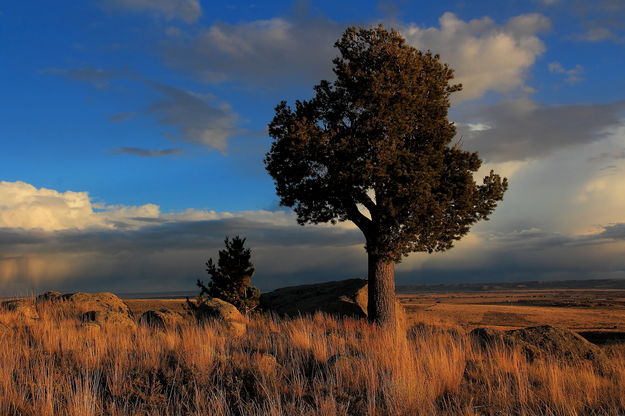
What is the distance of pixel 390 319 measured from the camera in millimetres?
20094

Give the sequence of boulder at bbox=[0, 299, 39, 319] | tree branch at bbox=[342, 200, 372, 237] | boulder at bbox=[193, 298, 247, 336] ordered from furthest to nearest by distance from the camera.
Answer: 1. tree branch at bbox=[342, 200, 372, 237]
2. boulder at bbox=[0, 299, 39, 319]
3. boulder at bbox=[193, 298, 247, 336]

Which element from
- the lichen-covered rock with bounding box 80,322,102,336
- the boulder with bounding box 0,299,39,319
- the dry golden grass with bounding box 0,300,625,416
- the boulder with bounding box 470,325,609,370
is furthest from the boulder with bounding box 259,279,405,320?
the dry golden grass with bounding box 0,300,625,416

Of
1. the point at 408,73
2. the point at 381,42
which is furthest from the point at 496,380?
the point at 381,42

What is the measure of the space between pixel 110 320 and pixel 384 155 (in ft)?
35.2

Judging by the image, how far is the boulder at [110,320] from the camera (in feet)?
45.4

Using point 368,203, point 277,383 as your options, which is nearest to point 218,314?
point 368,203

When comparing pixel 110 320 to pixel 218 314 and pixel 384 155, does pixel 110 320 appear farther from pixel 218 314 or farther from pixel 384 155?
pixel 384 155

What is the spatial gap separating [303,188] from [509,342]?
10.5 meters

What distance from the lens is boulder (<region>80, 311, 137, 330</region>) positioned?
13845 mm

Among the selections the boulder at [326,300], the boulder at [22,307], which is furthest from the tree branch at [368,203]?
the boulder at [22,307]

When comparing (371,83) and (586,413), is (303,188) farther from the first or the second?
(586,413)

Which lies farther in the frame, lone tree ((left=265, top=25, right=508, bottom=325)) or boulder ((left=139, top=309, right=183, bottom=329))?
lone tree ((left=265, top=25, right=508, bottom=325))

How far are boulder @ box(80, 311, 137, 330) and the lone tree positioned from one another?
8.43m

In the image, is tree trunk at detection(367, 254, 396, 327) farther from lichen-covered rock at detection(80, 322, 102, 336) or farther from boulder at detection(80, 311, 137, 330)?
lichen-covered rock at detection(80, 322, 102, 336)
